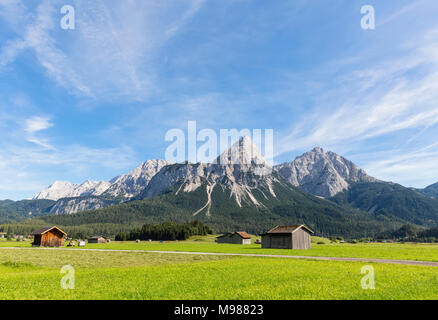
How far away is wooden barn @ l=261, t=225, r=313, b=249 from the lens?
69.9m

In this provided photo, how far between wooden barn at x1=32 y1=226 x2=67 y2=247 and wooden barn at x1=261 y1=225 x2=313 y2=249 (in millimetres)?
71030

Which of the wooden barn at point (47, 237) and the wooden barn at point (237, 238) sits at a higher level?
the wooden barn at point (47, 237)

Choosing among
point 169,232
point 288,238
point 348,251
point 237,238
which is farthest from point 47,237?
point 348,251

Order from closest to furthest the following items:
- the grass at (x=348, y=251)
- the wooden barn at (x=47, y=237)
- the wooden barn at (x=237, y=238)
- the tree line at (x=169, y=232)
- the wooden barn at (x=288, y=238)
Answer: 1. the grass at (x=348, y=251)
2. the wooden barn at (x=288, y=238)
3. the wooden barn at (x=47, y=237)
4. the wooden barn at (x=237, y=238)
5. the tree line at (x=169, y=232)

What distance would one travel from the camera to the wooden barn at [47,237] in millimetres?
89062

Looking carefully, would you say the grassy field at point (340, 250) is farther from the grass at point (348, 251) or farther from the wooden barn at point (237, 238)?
the wooden barn at point (237, 238)

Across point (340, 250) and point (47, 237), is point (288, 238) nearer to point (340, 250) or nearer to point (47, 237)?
point (340, 250)

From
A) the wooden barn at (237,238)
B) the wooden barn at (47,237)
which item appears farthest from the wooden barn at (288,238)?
the wooden barn at (47,237)

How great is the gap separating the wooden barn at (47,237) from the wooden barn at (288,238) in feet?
233

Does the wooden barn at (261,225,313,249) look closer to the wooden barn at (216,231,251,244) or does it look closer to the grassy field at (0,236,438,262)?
the grassy field at (0,236,438,262)

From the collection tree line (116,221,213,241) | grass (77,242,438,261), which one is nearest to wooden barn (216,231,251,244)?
grass (77,242,438,261)
